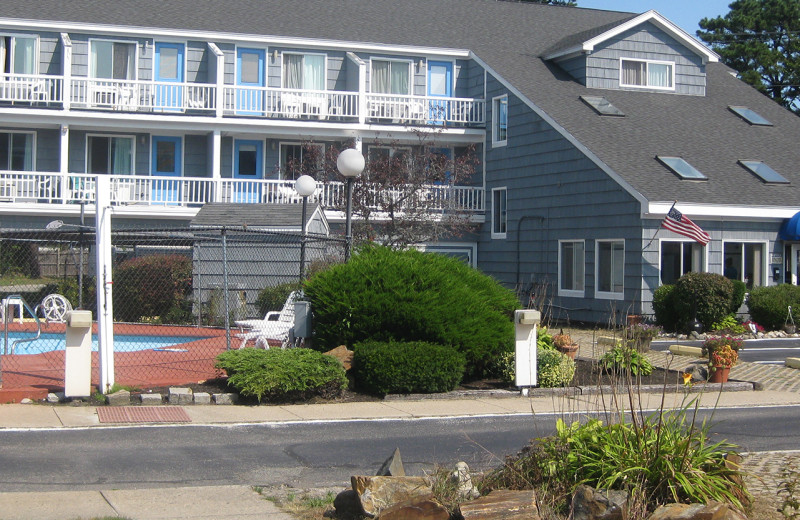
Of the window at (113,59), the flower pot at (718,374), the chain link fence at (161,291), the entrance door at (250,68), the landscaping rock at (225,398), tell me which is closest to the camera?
the landscaping rock at (225,398)

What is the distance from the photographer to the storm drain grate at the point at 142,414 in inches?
397

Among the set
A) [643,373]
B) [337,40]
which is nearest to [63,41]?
[337,40]

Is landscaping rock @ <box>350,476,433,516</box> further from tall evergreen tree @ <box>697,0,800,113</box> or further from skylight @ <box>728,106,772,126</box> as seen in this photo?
tall evergreen tree @ <box>697,0,800,113</box>

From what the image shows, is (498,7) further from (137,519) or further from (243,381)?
(137,519)

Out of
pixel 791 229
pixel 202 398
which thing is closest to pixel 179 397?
pixel 202 398

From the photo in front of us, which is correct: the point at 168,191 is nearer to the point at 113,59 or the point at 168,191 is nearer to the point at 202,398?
the point at 113,59

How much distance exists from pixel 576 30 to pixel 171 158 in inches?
598

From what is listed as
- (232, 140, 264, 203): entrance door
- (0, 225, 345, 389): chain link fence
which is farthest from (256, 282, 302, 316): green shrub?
(232, 140, 264, 203): entrance door

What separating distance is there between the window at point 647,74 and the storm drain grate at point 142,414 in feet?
67.4

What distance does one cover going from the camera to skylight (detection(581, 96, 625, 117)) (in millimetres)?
24783

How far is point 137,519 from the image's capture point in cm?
629

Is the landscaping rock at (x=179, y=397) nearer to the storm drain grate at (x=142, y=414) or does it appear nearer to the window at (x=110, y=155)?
the storm drain grate at (x=142, y=414)

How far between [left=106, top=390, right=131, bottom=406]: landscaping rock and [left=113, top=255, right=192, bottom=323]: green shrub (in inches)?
356

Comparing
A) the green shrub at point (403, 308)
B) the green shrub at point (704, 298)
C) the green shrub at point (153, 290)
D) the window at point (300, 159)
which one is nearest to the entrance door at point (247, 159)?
the window at point (300, 159)
